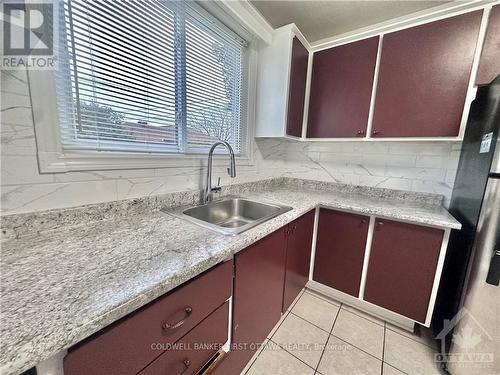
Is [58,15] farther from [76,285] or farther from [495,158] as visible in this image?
[495,158]

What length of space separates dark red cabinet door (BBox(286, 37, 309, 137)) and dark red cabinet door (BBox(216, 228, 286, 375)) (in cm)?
101

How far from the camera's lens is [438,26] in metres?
1.33

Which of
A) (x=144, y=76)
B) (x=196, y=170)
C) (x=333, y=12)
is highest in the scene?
(x=333, y=12)

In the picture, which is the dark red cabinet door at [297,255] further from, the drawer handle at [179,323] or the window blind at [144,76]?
the window blind at [144,76]

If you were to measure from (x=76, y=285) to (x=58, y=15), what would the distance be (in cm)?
100

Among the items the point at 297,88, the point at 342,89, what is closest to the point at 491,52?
the point at 342,89

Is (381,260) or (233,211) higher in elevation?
(233,211)

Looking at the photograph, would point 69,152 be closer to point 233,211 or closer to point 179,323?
point 179,323

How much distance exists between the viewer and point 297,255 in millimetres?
1485

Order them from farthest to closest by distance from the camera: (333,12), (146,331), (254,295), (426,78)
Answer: (333,12)
(426,78)
(254,295)
(146,331)

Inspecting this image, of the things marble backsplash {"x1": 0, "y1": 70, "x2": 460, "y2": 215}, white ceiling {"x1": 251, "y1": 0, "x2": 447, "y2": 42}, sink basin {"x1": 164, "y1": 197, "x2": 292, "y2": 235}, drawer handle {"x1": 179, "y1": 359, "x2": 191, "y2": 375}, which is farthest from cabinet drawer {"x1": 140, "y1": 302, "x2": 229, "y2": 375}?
white ceiling {"x1": 251, "y1": 0, "x2": 447, "y2": 42}

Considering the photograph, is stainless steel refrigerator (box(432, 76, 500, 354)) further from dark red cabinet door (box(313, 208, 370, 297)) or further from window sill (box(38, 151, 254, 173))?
window sill (box(38, 151, 254, 173))

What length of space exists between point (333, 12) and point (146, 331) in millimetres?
2161

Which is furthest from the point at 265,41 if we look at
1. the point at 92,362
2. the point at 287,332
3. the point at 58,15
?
the point at 287,332
